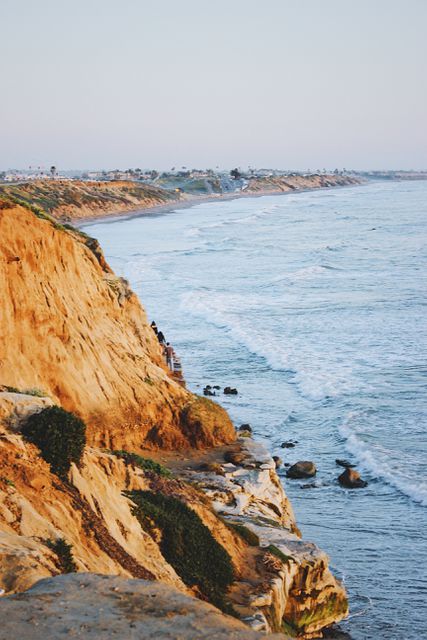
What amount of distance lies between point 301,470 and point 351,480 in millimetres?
1454

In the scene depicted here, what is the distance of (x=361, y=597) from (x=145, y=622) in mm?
10064

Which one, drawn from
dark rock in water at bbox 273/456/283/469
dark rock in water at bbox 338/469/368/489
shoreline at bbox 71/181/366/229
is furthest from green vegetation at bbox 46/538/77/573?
shoreline at bbox 71/181/366/229

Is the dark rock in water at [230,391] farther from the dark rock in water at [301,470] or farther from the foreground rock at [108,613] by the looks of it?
the foreground rock at [108,613]

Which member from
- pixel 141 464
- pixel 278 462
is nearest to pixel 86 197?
pixel 278 462

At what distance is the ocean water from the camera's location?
18.7 metres

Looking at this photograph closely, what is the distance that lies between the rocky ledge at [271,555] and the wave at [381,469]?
4196mm

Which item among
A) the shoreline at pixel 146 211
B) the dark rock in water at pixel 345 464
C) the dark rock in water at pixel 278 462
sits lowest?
the dark rock in water at pixel 345 464

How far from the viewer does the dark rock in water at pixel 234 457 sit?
65.4 ft

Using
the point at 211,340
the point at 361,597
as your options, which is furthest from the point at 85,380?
the point at 211,340

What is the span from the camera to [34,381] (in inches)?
717

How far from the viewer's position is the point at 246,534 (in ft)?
48.8

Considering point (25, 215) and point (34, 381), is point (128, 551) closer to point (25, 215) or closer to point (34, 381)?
point (34, 381)

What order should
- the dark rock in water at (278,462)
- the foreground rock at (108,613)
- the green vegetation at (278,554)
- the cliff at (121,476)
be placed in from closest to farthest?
1. the foreground rock at (108,613)
2. the cliff at (121,476)
3. the green vegetation at (278,554)
4. the dark rock in water at (278,462)

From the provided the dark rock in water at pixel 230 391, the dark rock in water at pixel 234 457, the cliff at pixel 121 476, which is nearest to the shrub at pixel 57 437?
the cliff at pixel 121 476
